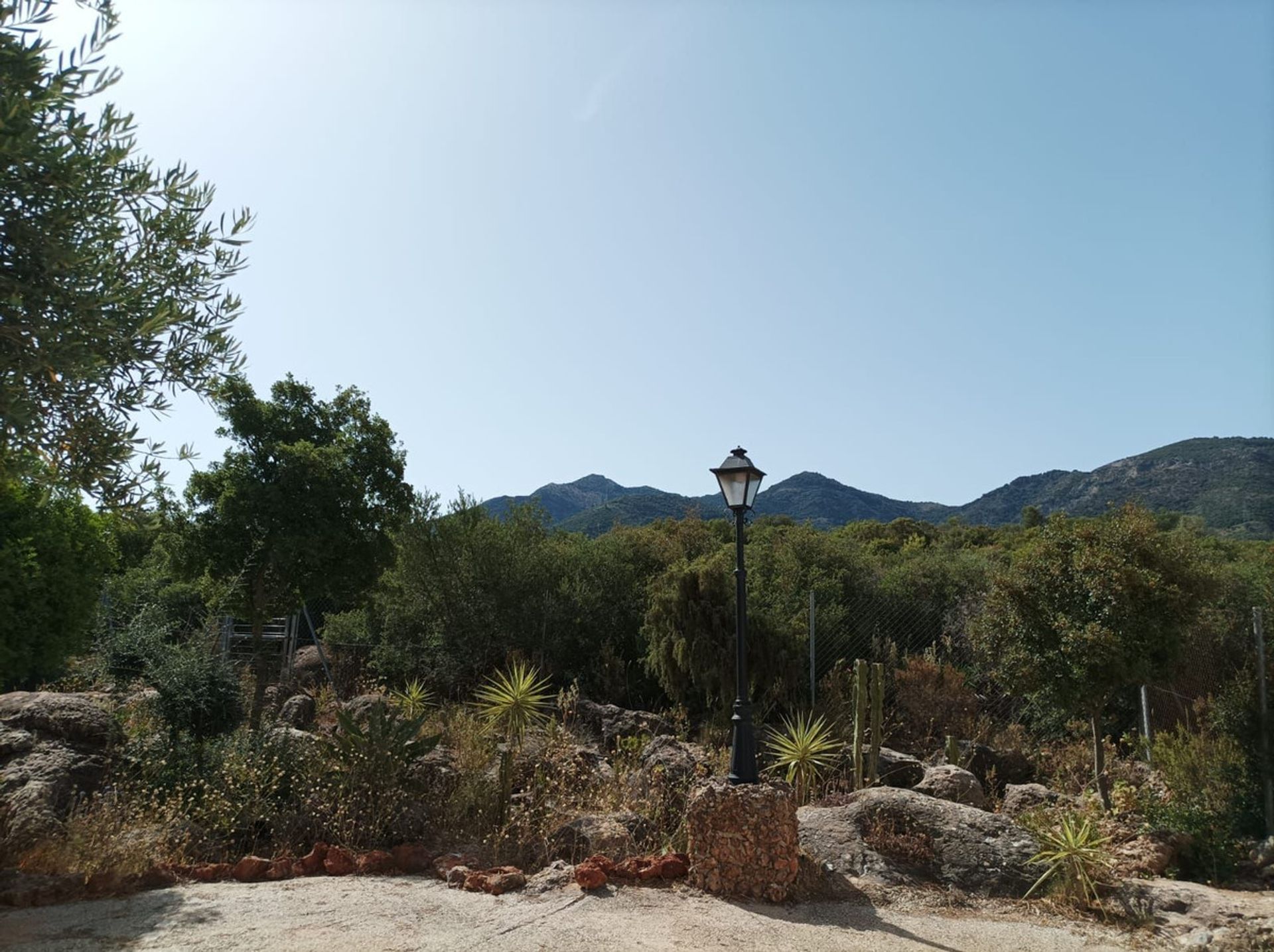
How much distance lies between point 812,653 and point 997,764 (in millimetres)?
2663

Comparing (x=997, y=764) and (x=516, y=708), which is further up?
(x=516, y=708)

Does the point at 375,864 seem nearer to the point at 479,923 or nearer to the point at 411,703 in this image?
the point at 479,923

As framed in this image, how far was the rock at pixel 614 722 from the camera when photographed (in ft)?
33.0

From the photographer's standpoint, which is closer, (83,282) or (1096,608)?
(83,282)

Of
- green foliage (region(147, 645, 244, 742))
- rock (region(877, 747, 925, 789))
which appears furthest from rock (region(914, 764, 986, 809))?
green foliage (region(147, 645, 244, 742))

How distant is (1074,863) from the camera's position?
5988 millimetres

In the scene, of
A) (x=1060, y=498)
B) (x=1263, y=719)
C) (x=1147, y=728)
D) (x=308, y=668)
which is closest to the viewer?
(x=1263, y=719)

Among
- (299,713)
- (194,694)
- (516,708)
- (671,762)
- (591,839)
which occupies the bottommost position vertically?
(591,839)

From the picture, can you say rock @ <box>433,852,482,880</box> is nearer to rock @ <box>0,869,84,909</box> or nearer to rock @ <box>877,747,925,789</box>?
rock @ <box>0,869,84,909</box>

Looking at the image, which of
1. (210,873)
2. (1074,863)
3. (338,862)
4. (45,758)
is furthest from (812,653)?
(45,758)

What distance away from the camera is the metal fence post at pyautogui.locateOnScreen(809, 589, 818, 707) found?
11.3 meters

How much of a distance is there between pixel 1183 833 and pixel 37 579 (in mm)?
10407

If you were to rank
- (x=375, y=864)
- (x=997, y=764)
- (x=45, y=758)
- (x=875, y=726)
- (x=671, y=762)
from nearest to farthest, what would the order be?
1. (x=375, y=864)
2. (x=45, y=758)
3. (x=671, y=762)
4. (x=875, y=726)
5. (x=997, y=764)

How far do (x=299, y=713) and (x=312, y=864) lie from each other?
14.4ft
